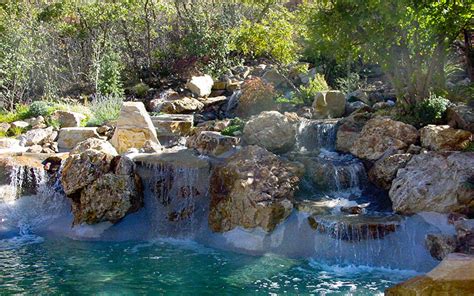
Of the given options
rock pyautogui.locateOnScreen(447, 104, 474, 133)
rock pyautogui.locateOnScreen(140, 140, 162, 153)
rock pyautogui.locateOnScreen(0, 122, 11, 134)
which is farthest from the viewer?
rock pyautogui.locateOnScreen(0, 122, 11, 134)

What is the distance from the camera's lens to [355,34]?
34.1 ft

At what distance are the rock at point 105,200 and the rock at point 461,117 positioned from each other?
651cm

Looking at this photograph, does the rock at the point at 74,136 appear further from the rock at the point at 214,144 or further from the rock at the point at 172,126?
the rock at the point at 214,144

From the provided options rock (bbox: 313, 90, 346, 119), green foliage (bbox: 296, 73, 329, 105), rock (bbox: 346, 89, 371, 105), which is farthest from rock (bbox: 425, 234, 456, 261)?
green foliage (bbox: 296, 73, 329, 105)

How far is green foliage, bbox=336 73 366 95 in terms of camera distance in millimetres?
15123

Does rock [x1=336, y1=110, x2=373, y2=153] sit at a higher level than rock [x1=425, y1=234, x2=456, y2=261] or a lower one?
higher

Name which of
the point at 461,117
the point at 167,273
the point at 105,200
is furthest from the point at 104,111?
the point at 461,117

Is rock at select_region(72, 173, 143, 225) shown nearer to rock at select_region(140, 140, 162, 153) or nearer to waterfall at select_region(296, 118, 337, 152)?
rock at select_region(140, 140, 162, 153)

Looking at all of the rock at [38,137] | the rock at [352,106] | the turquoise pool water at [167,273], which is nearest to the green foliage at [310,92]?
the rock at [352,106]

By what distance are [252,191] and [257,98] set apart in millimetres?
5783

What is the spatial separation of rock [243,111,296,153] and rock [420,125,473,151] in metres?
2.97

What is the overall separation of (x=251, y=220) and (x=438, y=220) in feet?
10.1

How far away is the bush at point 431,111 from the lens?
387 inches

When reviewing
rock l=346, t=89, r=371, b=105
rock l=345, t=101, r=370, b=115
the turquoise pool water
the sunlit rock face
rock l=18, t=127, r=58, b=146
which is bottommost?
the turquoise pool water
